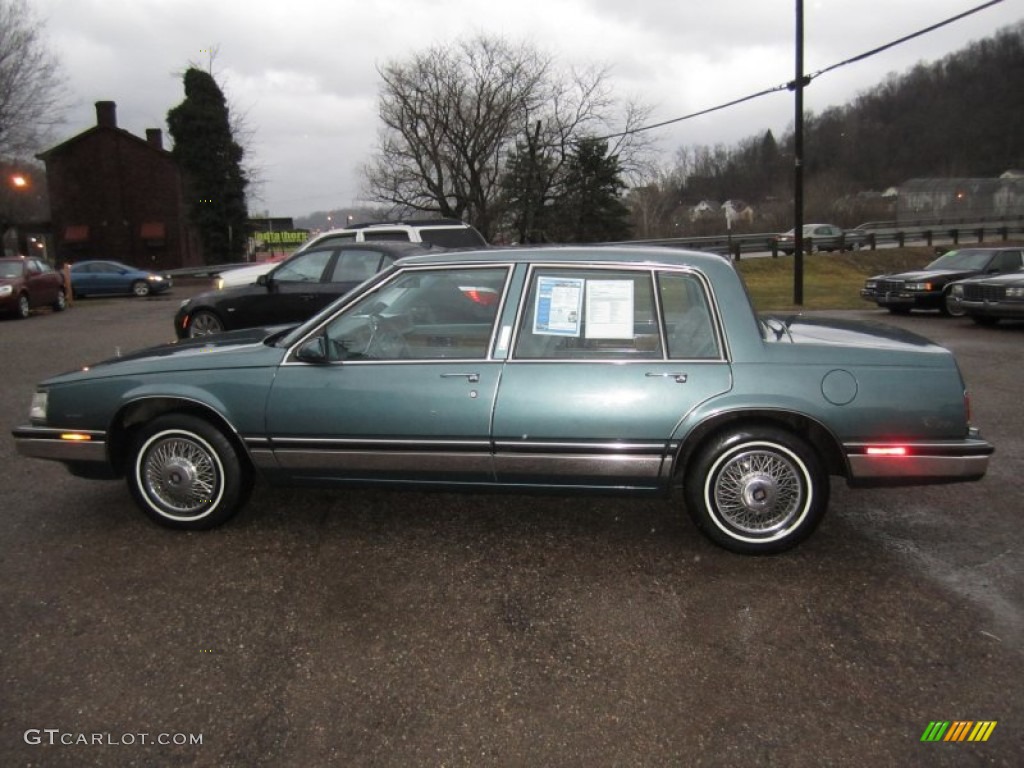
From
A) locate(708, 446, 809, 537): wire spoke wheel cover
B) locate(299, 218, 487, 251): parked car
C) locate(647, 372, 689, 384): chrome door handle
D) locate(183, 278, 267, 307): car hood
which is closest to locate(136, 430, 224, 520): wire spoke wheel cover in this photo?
locate(647, 372, 689, 384): chrome door handle

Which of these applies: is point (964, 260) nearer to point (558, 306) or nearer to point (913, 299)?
point (913, 299)

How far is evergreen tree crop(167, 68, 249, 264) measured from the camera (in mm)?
41094

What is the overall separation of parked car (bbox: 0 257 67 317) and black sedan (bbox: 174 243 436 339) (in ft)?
32.9

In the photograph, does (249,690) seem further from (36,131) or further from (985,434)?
(36,131)

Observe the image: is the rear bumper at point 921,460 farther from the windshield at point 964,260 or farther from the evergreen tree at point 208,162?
the evergreen tree at point 208,162

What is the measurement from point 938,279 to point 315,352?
15.2 metres

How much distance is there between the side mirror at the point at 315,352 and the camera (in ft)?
12.5

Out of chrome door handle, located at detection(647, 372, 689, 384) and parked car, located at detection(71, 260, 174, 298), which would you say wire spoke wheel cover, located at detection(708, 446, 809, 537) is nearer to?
chrome door handle, located at detection(647, 372, 689, 384)

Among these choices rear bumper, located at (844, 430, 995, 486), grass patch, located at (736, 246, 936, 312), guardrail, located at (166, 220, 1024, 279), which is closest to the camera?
rear bumper, located at (844, 430, 995, 486)

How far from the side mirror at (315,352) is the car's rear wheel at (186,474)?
64cm

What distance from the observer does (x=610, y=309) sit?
374 centimetres

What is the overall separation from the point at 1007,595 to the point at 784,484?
1.04 m

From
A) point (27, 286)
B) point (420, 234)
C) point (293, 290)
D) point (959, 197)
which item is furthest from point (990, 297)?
point (959, 197)

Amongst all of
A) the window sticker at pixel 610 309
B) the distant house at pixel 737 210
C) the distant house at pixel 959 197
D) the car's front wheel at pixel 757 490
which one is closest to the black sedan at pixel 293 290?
the window sticker at pixel 610 309
